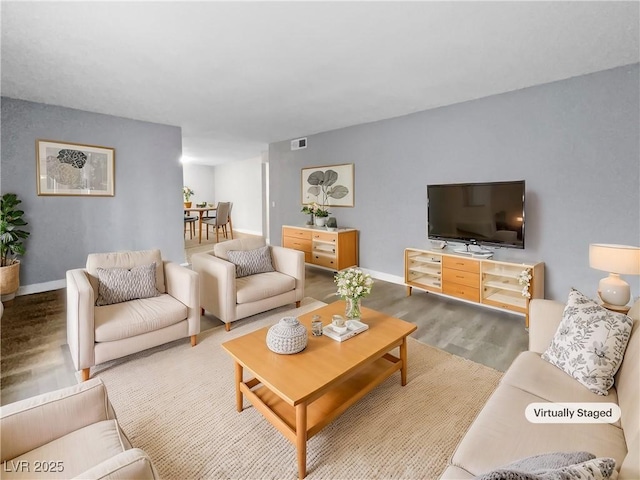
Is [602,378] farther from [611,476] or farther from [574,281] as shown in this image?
[574,281]

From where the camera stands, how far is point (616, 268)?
2082 millimetres

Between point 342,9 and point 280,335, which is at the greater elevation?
point 342,9

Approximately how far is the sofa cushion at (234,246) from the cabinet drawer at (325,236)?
1.47 metres

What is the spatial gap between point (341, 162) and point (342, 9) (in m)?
3.17

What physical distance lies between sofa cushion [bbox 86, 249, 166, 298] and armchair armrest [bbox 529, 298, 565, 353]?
2.82 meters

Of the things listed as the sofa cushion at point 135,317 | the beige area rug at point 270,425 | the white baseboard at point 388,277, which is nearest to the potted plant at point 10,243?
the sofa cushion at point 135,317

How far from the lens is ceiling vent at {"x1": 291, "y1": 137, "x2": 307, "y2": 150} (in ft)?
18.9

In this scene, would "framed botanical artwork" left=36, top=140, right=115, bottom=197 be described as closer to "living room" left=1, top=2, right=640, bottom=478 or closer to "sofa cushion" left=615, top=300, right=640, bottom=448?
"living room" left=1, top=2, right=640, bottom=478

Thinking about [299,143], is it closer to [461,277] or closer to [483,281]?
[461,277]

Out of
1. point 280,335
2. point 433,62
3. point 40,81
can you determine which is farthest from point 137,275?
point 433,62

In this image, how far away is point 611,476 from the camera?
2.39ft

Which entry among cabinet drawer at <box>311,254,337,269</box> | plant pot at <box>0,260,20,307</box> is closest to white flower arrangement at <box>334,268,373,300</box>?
cabinet drawer at <box>311,254,337,269</box>

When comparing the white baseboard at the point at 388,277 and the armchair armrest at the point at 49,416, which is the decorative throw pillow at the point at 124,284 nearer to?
the armchair armrest at the point at 49,416

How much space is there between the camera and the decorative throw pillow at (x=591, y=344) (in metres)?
1.41
